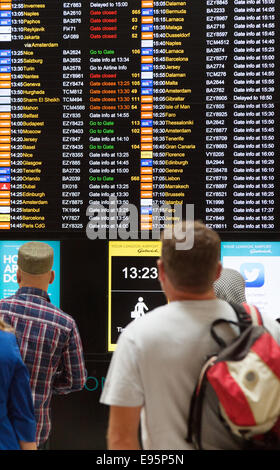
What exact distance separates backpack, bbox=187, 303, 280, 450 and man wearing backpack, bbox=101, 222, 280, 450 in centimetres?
4

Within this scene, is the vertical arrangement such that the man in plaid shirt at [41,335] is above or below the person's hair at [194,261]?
below

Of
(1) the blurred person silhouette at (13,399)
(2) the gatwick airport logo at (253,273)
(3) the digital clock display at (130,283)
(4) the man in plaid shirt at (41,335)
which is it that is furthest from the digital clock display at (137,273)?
(1) the blurred person silhouette at (13,399)

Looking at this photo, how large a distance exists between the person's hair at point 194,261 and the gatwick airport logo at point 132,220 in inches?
80.4

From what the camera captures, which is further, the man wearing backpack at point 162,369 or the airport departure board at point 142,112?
the airport departure board at point 142,112

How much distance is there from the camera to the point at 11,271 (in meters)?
3.68

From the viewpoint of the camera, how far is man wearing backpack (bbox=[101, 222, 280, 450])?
1422 mm

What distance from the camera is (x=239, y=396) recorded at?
1.32m

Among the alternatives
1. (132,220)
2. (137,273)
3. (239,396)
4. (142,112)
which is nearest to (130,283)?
(137,273)

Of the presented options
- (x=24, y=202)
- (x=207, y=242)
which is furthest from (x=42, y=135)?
(x=207, y=242)

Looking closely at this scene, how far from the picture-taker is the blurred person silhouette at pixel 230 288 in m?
2.36

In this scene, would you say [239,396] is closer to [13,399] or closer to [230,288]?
[13,399]

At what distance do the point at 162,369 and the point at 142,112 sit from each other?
2569 millimetres

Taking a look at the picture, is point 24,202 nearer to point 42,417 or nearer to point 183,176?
point 183,176

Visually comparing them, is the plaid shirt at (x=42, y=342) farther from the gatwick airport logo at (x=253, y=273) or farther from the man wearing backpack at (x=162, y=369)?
the gatwick airport logo at (x=253, y=273)
